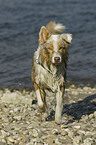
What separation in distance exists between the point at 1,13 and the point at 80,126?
63.2 ft

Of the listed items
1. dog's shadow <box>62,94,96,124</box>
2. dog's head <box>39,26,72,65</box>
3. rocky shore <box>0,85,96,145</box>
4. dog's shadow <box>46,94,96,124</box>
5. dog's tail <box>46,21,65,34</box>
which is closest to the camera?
rocky shore <box>0,85,96,145</box>

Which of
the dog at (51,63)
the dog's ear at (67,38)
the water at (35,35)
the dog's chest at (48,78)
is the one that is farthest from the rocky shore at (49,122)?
the dog's ear at (67,38)

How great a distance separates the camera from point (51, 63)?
19.0ft

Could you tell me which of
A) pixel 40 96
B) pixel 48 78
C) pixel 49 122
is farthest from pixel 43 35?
pixel 49 122

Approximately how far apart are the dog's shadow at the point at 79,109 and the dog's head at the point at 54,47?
1.77 metres

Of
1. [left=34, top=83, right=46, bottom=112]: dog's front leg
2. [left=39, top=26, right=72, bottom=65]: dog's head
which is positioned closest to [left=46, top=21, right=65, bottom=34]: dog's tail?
[left=39, top=26, right=72, bottom=65]: dog's head

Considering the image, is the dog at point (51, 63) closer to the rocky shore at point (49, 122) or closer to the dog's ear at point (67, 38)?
the dog's ear at point (67, 38)

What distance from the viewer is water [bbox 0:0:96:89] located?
11.4 m

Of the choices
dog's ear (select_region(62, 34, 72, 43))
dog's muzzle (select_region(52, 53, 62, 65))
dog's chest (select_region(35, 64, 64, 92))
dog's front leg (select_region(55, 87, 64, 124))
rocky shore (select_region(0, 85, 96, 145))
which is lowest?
rocky shore (select_region(0, 85, 96, 145))

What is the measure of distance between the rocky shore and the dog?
465mm

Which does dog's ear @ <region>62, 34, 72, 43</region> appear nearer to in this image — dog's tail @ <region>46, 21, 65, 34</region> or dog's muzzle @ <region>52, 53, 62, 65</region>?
dog's muzzle @ <region>52, 53, 62, 65</region>

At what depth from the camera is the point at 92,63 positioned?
12.5m

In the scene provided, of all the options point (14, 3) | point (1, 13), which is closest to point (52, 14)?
point (1, 13)

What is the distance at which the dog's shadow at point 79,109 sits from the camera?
7.02 metres
